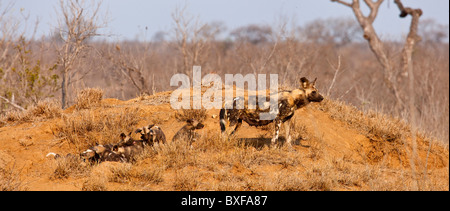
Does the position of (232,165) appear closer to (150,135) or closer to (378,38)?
(150,135)

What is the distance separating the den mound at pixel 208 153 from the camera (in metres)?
5.70

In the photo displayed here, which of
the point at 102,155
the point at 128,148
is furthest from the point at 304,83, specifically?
the point at 102,155

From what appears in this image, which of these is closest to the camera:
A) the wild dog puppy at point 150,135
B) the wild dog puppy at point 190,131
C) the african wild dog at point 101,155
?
the african wild dog at point 101,155

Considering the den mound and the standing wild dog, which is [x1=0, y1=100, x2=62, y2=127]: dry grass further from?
the standing wild dog

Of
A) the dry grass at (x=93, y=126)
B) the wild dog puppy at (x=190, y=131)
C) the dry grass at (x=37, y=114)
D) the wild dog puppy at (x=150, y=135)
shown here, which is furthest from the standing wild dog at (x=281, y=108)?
the dry grass at (x=37, y=114)

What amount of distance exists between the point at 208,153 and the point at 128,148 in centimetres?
137

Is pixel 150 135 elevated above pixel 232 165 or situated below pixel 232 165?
above

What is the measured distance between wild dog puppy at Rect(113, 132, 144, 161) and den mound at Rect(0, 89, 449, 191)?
29 centimetres

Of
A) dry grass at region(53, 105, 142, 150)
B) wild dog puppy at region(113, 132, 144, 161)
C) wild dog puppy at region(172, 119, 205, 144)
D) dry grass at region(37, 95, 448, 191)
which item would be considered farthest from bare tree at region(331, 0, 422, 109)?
wild dog puppy at region(113, 132, 144, 161)

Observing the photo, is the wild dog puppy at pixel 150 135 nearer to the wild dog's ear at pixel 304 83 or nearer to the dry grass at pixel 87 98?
the dry grass at pixel 87 98

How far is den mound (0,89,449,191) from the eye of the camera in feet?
18.7

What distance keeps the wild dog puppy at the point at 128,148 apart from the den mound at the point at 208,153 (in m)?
0.29

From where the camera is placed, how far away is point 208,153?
265 inches

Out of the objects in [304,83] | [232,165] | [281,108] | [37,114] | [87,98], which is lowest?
[232,165]
